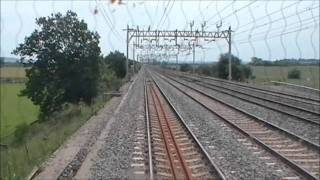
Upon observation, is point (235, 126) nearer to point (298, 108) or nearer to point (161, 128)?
point (161, 128)

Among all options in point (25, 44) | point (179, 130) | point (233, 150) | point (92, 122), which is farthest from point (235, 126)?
point (25, 44)

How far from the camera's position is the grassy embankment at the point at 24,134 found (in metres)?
13.3

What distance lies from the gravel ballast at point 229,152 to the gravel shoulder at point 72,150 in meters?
3.36

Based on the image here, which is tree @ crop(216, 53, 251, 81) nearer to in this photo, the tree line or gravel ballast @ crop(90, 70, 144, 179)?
the tree line

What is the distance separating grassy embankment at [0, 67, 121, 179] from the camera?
13291mm

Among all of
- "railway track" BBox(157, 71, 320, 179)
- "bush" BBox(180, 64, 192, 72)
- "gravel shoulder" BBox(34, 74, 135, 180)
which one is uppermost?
"railway track" BBox(157, 71, 320, 179)

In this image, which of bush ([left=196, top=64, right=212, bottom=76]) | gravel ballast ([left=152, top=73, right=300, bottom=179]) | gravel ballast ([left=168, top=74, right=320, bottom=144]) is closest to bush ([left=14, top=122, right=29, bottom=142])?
gravel ballast ([left=152, top=73, right=300, bottom=179])

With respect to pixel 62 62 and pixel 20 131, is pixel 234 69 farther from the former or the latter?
pixel 20 131

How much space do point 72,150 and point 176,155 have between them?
326 centimetres

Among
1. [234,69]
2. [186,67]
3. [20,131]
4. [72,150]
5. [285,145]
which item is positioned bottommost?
[20,131]

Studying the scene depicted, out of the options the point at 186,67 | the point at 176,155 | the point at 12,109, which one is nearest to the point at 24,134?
the point at 12,109

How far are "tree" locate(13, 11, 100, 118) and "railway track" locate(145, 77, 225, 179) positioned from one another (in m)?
24.4

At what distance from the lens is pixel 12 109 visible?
25516mm

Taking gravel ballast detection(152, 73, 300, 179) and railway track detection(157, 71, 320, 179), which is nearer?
gravel ballast detection(152, 73, 300, 179)
